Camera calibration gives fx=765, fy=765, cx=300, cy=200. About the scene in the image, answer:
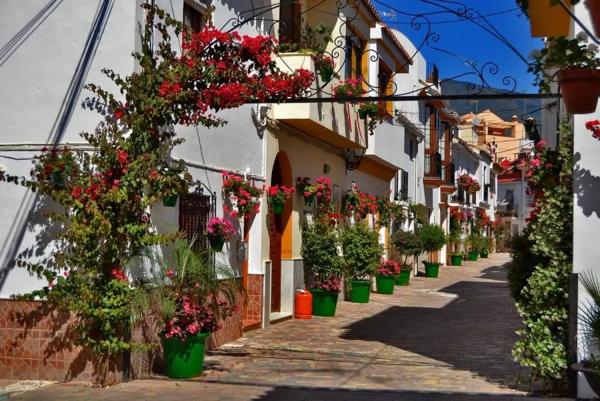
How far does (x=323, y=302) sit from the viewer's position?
53.1ft

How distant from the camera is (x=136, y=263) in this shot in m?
9.09

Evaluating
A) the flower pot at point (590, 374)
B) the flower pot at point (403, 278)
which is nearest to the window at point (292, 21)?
the flower pot at point (590, 374)

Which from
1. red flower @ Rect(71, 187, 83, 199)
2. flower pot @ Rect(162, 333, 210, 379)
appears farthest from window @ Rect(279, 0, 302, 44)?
flower pot @ Rect(162, 333, 210, 379)

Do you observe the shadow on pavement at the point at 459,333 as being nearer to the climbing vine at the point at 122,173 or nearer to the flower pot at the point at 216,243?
the flower pot at the point at 216,243

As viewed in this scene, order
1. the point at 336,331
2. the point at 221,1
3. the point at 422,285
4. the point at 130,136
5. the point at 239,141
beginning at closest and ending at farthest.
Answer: the point at 130,136
the point at 221,1
the point at 239,141
the point at 336,331
the point at 422,285

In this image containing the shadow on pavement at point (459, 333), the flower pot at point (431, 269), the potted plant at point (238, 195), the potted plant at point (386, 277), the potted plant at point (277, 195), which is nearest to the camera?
the shadow on pavement at point (459, 333)

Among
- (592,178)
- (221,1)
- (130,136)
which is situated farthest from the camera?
(221,1)

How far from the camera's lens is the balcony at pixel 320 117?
1406 cm

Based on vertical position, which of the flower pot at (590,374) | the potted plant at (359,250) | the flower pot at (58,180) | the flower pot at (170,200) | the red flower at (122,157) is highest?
the red flower at (122,157)

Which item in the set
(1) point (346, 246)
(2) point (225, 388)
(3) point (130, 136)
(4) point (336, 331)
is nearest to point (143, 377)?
(2) point (225, 388)

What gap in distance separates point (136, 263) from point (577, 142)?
5.23m

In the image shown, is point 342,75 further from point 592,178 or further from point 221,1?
point 592,178

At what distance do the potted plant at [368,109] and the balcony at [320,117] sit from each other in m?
0.16

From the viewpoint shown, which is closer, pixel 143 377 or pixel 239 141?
pixel 143 377
